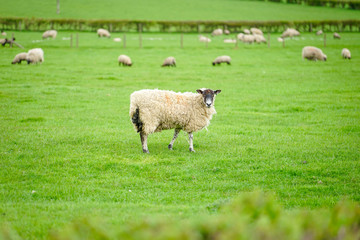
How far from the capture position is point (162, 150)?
11539 millimetres

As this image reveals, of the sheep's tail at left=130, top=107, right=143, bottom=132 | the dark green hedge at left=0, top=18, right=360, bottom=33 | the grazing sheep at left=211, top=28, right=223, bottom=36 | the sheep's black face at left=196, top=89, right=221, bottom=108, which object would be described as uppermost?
the dark green hedge at left=0, top=18, right=360, bottom=33

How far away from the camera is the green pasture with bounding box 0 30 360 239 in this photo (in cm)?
746

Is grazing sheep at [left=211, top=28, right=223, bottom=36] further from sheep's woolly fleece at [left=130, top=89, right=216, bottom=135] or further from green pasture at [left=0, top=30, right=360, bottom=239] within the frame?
sheep's woolly fleece at [left=130, top=89, right=216, bottom=135]

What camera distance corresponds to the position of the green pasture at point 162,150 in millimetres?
7461

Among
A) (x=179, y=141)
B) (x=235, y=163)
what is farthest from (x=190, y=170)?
(x=179, y=141)

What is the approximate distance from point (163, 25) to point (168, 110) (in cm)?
5620

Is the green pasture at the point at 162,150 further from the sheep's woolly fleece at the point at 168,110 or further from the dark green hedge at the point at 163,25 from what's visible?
the dark green hedge at the point at 163,25

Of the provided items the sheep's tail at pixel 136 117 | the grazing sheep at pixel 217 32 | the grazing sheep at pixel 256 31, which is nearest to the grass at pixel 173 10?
the grazing sheep at pixel 217 32

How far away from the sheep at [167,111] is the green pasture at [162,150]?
2.25 ft

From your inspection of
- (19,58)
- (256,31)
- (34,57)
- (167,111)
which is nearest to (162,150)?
(167,111)

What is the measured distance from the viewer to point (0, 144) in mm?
11422

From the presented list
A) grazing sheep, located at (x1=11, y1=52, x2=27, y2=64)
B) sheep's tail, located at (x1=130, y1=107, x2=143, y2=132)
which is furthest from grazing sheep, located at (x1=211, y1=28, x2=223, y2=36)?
sheep's tail, located at (x1=130, y1=107, x2=143, y2=132)

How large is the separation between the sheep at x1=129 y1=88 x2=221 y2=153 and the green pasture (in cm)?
69

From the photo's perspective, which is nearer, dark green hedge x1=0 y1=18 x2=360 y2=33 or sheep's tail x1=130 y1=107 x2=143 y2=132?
sheep's tail x1=130 y1=107 x2=143 y2=132
